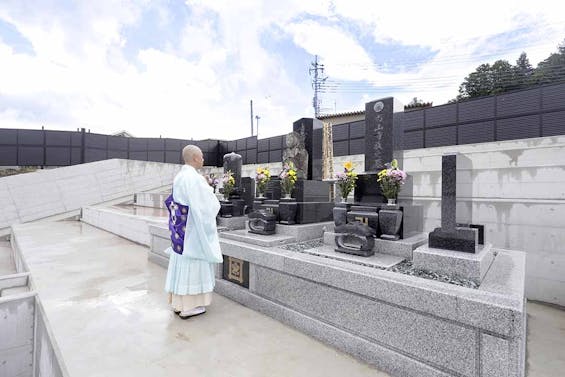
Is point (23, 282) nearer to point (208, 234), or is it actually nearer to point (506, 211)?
point (208, 234)

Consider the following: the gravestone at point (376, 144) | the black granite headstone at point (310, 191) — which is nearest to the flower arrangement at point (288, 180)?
the black granite headstone at point (310, 191)

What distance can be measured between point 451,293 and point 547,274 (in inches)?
202

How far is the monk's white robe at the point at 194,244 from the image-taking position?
3615 mm

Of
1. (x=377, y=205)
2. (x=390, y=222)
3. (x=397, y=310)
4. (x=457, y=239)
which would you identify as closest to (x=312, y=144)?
(x=377, y=205)

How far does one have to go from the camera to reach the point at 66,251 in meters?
7.90

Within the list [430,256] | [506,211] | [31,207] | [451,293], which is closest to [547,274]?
[506,211]

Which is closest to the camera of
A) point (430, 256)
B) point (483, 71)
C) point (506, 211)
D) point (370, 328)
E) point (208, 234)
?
point (370, 328)

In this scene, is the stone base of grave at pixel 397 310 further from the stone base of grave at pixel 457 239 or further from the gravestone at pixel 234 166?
the gravestone at pixel 234 166

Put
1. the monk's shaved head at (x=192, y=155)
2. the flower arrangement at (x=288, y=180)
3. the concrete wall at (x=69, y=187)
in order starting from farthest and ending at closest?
1. the concrete wall at (x=69, y=187)
2. the flower arrangement at (x=288, y=180)
3. the monk's shaved head at (x=192, y=155)

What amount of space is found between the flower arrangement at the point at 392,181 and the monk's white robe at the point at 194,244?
2.71m

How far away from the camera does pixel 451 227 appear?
347 centimetres

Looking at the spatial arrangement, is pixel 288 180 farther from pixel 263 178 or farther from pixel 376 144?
pixel 376 144

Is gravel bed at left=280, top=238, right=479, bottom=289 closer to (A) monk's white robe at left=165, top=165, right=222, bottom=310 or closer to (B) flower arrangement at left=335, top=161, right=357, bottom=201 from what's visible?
(B) flower arrangement at left=335, top=161, right=357, bottom=201

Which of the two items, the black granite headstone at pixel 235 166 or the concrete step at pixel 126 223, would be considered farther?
the concrete step at pixel 126 223
